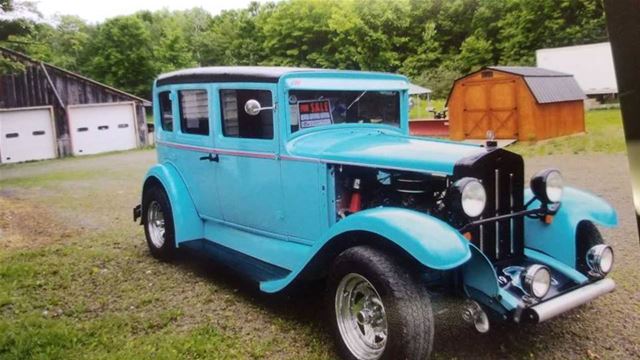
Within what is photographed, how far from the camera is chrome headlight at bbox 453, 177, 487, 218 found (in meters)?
3.11

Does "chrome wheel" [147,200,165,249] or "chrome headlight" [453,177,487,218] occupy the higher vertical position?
"chrome headlight" [453,177,487,218]

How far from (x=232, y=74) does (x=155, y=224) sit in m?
2.15

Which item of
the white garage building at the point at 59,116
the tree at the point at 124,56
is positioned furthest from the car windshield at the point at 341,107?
the tree at the point at 124,56

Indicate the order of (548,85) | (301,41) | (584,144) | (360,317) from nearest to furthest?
(360,317) → (584,144) → (548,85) → (301,41)

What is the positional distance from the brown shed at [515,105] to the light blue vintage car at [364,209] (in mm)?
11292

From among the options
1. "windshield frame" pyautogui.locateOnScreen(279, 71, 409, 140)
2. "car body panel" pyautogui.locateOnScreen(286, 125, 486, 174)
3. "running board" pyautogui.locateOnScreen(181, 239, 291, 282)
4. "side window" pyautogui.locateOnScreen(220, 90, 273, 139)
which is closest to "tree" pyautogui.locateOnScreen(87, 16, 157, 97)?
"running board" pyautogui.locateOnScreen(181, 239, 291, 282)

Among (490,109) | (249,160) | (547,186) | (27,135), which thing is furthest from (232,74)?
(27,135)

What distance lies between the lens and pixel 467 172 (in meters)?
3.25

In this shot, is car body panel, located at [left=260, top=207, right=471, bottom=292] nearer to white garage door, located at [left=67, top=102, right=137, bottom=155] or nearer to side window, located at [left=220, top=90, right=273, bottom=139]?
side window, located at [left=220, top=90, right=273, bottom=139]

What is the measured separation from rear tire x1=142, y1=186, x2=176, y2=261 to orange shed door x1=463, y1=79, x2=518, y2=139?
11671mm

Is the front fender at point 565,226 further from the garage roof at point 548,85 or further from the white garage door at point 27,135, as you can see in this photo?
the white garage door at point 27,135

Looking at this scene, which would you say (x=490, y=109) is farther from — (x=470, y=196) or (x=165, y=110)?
(x=470, y=196)

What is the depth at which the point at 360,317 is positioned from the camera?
3.27 m

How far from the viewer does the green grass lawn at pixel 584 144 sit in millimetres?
12820
